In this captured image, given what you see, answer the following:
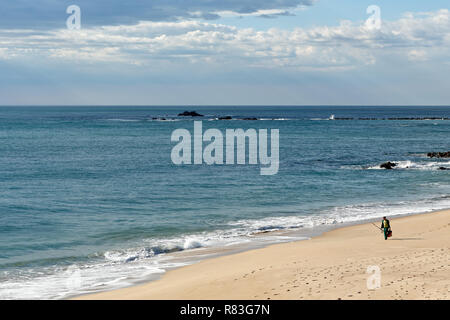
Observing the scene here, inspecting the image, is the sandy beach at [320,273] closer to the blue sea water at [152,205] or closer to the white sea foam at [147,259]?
the white sea foam at [147,259]

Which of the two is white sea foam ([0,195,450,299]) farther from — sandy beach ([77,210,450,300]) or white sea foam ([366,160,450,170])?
white sea foam ([366,160,450,170])

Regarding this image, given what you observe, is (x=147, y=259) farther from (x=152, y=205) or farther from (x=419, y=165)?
(x=419, y=165)

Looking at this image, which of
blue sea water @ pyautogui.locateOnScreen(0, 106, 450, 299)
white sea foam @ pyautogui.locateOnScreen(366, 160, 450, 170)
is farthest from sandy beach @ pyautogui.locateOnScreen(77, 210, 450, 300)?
white sea foam @ pyautogui.locateOnScreen(366, 160, 450, 170)

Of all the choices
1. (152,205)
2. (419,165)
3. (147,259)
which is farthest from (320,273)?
(419,165)

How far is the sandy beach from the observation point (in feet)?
48.2

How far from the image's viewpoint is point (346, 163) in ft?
187

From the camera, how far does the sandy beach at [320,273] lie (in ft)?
48.2

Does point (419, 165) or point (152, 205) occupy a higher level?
point (419, 165)

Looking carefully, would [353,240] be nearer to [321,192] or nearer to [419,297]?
[419,297]

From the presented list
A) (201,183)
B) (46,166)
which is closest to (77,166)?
(46,166)

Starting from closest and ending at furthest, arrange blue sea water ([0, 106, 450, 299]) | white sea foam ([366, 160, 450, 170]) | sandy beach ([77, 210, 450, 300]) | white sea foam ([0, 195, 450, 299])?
sandy beach ([77, 210, 450, 300]) → white sea foam ([0, 195, 450, 299]) → blue sea water ([0, 106, 450, 299]) → white sea foam ([366, 160, 450, 170])

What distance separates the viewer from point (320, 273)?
16.9m

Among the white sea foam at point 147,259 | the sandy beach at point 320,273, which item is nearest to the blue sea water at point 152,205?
the white sea foam at point 147,259
